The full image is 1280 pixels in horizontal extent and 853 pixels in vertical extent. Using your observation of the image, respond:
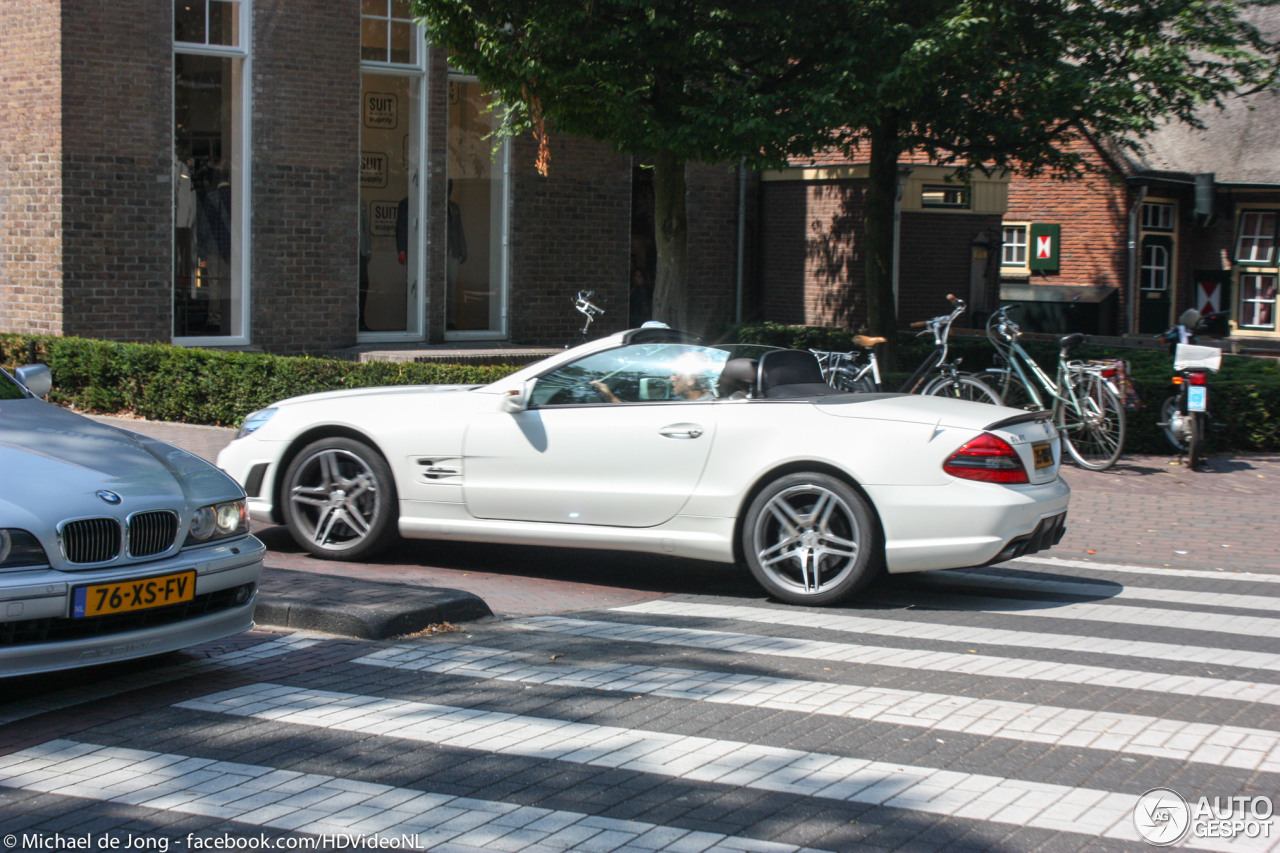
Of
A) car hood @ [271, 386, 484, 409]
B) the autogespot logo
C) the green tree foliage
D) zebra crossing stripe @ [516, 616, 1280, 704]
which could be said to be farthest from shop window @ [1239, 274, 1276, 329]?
the autogespot logo

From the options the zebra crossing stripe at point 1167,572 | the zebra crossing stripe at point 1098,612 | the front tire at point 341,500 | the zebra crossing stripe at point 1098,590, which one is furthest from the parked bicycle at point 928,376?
the front tire at point 341,500

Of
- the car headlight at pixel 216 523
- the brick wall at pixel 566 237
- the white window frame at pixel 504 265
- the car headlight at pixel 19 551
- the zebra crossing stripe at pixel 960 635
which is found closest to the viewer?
the car headlight at pixel 19 551

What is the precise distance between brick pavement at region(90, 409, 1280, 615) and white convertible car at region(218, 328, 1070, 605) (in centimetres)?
32

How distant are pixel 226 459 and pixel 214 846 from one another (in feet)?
16.5

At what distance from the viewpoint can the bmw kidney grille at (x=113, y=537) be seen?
479 centimetres

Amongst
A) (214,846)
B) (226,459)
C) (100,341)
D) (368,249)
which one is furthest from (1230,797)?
(368,249)

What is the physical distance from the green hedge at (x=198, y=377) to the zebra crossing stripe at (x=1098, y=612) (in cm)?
641

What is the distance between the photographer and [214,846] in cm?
357

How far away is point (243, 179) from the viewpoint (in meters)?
16.7

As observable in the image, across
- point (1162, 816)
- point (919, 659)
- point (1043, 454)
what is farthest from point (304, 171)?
point (1162, 816)

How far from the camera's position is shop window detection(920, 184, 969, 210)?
70.4 ft

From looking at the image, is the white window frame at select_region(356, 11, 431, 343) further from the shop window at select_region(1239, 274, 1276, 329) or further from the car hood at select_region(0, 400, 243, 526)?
the shop window at select_region(1239, 274, 1276, 329)

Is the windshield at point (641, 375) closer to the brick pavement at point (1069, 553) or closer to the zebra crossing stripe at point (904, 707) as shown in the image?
the brick pavement at point (1069, 553)

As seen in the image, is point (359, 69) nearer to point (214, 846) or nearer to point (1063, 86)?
point (1063, 86)
